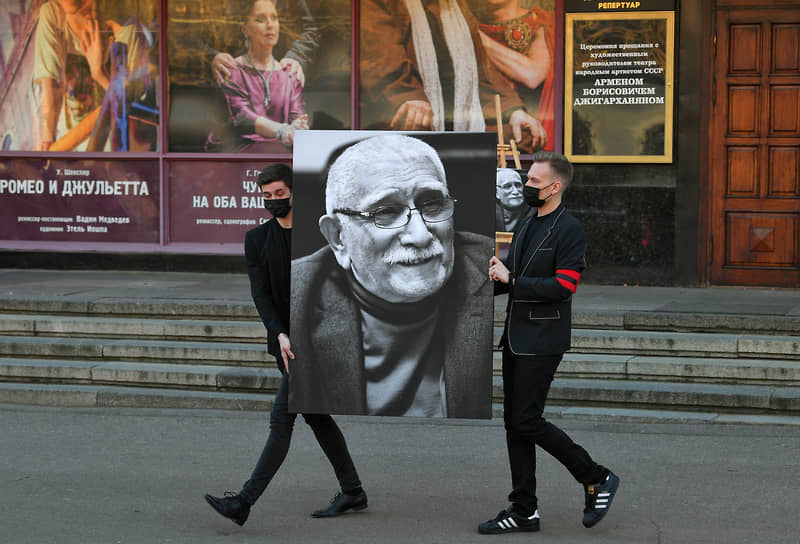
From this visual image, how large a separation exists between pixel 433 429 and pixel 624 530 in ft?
8.20

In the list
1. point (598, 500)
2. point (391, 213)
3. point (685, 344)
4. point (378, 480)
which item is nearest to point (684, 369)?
point (685, 344)

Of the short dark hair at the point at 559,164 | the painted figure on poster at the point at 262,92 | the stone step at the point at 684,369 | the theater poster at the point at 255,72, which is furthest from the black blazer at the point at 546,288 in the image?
the painted figure on poster at the point at 262,92

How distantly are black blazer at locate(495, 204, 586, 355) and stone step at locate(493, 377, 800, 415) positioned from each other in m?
3.02

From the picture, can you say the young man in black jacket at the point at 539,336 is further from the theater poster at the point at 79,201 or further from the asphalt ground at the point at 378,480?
the theater poster at the point at 79,201

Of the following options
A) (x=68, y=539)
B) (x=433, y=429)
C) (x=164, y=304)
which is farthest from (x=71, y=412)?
(x=68, y=539)

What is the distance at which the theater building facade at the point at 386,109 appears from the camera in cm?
1214

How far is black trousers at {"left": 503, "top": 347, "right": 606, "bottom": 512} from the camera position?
579 cm

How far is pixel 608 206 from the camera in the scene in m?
12.4

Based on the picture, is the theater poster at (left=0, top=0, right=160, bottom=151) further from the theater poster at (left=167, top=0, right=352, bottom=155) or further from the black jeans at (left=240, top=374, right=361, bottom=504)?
the black jeans at (left=240, top=374, right=361, bottom=504)

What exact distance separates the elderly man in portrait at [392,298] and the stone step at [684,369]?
11.0 feet

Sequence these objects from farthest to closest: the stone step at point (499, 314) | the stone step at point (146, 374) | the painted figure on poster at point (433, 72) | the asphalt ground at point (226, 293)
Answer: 1. the painted figure on poster at point (433, 72)
2. the asphalt ground at point (226, 293)
3. the stone step at point (499, 314)
4. the stone step at point (146, 374)

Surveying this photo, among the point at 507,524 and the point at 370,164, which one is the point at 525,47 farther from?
the point at 507,524

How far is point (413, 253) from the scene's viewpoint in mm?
5957

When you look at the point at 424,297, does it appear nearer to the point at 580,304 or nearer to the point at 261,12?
the point at 580,304
